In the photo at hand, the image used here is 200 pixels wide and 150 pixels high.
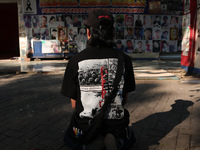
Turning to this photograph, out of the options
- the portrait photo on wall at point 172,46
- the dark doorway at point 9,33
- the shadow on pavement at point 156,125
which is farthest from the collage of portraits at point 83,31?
the shadow on pavement at point 156,125

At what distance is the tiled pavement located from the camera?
2.89 metres

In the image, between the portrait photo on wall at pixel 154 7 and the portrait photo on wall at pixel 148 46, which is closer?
the portrait photo on wall at pixel 154 7

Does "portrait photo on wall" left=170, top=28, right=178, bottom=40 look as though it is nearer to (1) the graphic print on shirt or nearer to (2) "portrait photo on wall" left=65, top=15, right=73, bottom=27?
(2) "portrait photo on wall" left=65, top=15, right=73, bottom=27

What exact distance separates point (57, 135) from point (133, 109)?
67.6 inches

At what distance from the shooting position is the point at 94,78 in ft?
6.54

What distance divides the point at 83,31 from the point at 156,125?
11001mm

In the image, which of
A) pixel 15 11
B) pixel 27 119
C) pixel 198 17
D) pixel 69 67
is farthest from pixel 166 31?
pixel 15 11

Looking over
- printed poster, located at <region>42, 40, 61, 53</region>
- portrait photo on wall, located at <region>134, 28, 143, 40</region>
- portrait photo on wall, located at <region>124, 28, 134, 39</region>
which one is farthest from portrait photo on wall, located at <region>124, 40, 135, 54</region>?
printed poster, located at <region>42, 40, 61, 53</region>

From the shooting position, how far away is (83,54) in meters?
2.01

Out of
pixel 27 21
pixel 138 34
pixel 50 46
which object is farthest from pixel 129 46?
pixel 27 21

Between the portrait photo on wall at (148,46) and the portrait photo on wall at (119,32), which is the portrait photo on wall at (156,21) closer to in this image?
the portrait photo on wall at (148,46)

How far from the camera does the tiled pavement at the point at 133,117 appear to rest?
2893 millimetres

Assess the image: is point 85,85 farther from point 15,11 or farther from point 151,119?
point 15,11

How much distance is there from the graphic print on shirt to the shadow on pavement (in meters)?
1.11
